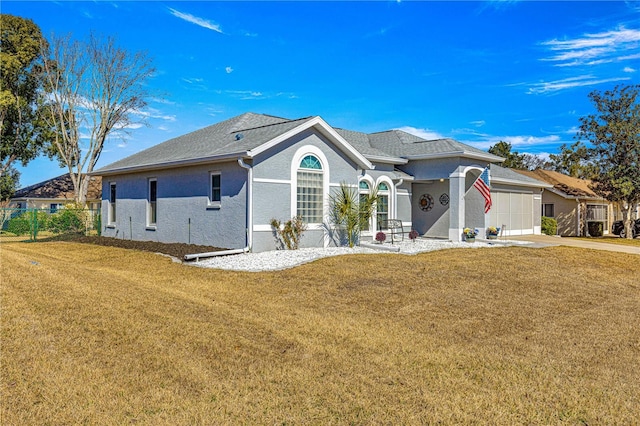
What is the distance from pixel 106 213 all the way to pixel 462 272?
17.6 meters

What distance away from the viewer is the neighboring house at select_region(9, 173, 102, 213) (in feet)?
123

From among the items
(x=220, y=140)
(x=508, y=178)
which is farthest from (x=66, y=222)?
(x=508, y=178)

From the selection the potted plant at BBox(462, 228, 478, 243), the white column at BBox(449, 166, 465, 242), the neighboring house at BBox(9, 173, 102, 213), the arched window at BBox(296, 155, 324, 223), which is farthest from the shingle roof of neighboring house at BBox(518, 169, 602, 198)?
the neighboring house at BBox(9, 173, 102, 213)

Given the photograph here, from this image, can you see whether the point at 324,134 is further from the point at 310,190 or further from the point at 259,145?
the point at 259,145

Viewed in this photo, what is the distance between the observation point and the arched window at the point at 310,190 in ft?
51.7

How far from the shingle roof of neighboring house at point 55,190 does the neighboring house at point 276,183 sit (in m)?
19.5

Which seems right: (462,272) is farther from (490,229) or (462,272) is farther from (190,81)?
(190,81)

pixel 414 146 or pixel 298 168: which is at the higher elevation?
pixel 414 146

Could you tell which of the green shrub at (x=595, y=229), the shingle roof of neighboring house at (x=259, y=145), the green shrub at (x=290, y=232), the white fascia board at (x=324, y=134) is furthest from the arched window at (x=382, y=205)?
the green shrub at (x=595, y=229)

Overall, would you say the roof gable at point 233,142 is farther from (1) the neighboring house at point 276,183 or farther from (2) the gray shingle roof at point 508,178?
(2) the gray shingle roof at point 508,178

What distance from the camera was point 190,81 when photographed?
2389cm

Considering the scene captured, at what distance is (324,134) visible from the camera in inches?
644

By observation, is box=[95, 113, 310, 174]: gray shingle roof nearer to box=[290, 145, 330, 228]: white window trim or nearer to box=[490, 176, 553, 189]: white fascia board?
box=[290, 145, 330, 228]: white window trim

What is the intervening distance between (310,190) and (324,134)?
2.10 metres
